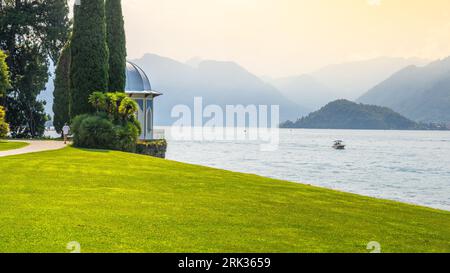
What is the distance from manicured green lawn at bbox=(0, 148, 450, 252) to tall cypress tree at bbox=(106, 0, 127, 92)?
22.7 m

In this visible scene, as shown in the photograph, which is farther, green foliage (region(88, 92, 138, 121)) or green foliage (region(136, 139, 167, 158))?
green foliage (region(136, 139, 167, 158))

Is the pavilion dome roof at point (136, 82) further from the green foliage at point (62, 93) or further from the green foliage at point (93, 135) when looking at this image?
the green foliage at point (93, 135)

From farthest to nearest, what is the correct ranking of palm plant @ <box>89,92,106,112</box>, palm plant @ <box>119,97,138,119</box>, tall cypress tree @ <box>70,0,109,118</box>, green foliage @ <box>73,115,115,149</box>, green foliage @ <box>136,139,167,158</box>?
green foliage @ <box>136,139,167,158</box>
tall cypress tree @ <box>70,0,109,118</box>
palm plant @ <box>89,92,106,112</box>
palm plant @ <box>119,97,138,119</box>
green foliage @ <box>73,115,115,149</box>

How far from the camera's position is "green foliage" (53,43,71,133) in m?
48.8

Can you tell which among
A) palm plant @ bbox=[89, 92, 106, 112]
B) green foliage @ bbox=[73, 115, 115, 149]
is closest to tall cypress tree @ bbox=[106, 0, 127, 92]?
palm plant @ bbox=[89, 92, 106, 112]

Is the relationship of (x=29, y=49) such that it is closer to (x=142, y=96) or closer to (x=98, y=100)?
(x=142, y=96)

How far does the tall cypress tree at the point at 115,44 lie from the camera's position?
41.6m

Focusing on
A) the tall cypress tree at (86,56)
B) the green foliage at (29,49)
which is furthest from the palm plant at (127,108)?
the green foliage at (29,49)

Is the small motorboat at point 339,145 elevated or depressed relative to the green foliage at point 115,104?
depressed

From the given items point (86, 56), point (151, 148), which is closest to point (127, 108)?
point (86, 56)

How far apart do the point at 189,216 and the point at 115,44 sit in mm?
32390

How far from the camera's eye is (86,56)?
37594 millimetres

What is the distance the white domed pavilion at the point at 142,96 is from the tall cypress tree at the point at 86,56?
9.86 m

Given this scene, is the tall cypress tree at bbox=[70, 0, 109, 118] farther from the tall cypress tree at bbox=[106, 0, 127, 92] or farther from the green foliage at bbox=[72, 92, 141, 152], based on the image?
the tall cypress tree at bbox=[106, 0, 127, 92]
